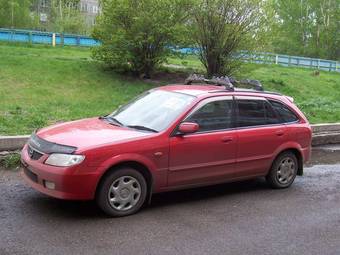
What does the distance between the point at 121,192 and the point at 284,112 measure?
3009 millimetres

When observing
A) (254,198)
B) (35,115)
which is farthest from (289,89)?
(254,198)

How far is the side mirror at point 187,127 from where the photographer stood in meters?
6.40

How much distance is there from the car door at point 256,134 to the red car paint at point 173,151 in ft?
0.04

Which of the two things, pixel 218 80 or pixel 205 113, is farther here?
pixel 218 80

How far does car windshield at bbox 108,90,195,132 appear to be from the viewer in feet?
21.6

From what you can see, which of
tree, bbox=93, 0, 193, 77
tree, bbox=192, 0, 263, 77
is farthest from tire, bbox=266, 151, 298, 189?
tree, bbox=93, 0, 193, 77

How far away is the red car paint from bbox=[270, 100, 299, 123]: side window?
0.24 ft

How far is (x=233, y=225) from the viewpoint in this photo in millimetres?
6059

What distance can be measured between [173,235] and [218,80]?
2959mm

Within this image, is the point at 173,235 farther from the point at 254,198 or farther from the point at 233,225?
the point at 254,198

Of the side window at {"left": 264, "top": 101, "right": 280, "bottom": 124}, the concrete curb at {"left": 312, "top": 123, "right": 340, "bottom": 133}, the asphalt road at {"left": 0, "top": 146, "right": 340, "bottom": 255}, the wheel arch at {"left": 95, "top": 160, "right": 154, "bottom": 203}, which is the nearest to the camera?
the asphalt road at {"left": 0, "top": 146, "right": 340, "bottom": 255}

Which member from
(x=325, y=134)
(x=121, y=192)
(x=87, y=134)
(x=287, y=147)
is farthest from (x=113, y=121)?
(x=325, y=134)

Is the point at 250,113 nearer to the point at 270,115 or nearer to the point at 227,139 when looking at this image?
the point at 270,115

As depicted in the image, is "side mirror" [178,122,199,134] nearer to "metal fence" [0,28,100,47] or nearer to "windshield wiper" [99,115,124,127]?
"windshield wiper" [99,115,124,127]
